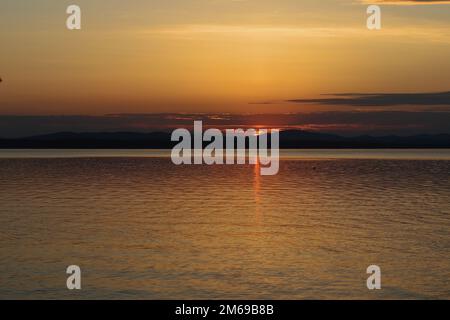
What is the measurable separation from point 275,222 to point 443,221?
11890 mm

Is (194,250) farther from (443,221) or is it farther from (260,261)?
(443,221)

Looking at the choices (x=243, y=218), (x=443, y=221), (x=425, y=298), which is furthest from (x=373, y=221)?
(x=425, y=298)

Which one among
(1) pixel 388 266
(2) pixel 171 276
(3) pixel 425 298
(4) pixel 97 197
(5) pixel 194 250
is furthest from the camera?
(4) pixel 97 197

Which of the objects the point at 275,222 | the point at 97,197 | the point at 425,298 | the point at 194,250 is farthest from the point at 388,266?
the point at 97,197
